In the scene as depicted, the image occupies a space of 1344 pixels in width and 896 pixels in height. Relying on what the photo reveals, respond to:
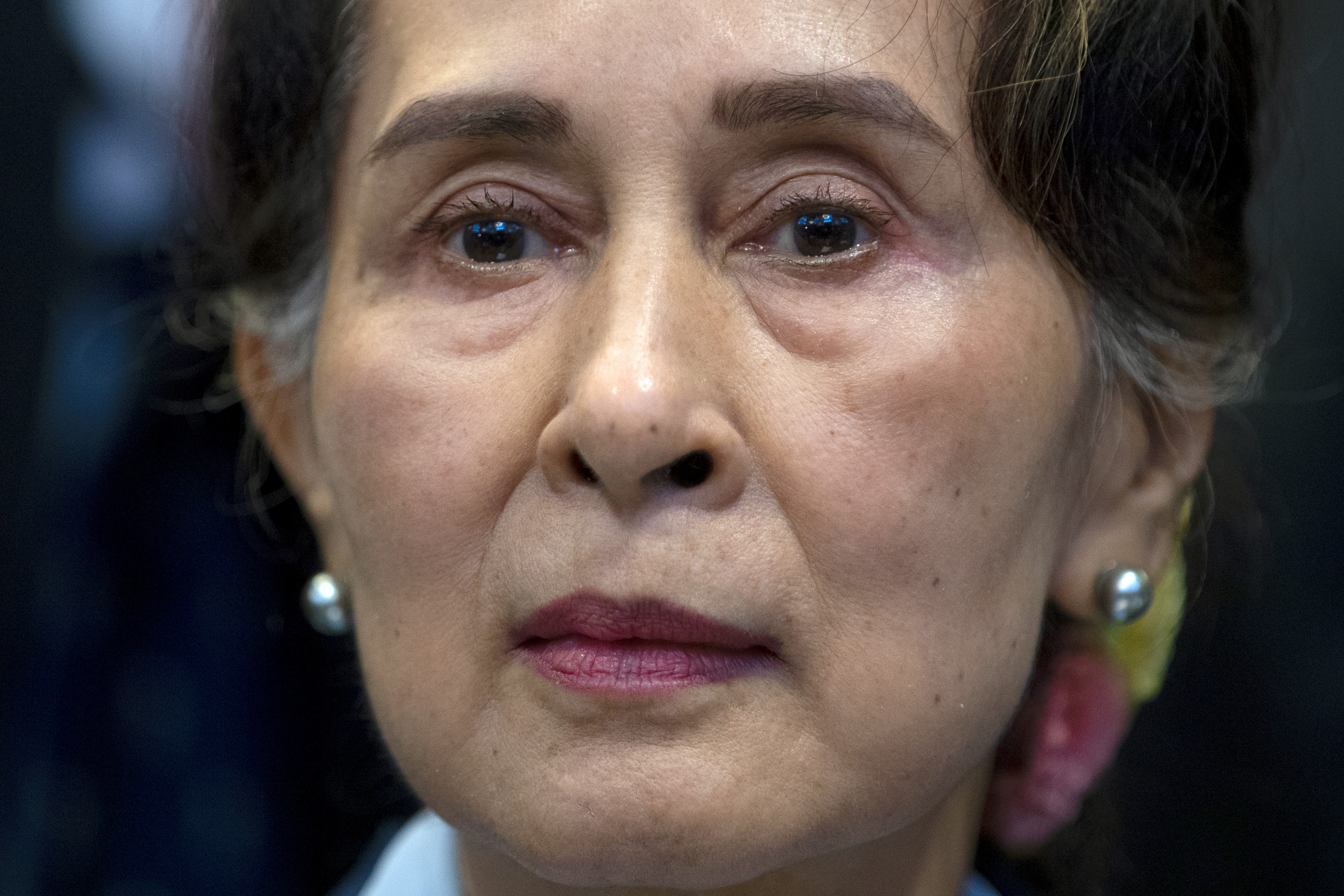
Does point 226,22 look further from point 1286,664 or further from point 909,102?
point 1286,664

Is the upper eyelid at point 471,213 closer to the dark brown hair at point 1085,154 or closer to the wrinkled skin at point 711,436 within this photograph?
the wrinkled skin at point 711,436

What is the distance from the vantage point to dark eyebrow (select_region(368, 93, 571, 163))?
113cm

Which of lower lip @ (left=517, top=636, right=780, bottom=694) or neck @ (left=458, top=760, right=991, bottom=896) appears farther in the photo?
neck @ (left=458, top=760, right=991, bottom=896)

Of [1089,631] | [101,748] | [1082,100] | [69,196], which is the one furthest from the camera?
[69,196]

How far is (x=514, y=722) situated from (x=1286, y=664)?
143cm

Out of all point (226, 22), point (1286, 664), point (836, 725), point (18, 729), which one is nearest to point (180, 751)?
point (18, 729)

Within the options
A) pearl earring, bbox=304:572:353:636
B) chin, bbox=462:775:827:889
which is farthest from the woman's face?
pearl earring, bbox=304:572:353:636

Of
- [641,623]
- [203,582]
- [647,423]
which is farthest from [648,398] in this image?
[203,582]

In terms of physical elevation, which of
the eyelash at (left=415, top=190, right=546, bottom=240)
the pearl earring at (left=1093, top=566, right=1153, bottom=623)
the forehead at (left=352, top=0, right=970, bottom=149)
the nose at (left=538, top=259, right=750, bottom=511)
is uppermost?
the forehead at (left=352, top=0, right=970, bottom=149)

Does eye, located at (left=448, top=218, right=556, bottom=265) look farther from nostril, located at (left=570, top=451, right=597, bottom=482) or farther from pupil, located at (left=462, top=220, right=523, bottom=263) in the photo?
nostril, located at (left=570, top=451, right=597, bottom=482)

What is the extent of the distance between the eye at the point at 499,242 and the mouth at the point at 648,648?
0.37 m

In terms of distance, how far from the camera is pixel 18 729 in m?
1.84

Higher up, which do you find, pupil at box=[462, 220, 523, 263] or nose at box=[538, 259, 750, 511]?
pupil at box=[462, 220, 523, 263]

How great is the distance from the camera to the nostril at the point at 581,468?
1072 millimetres
